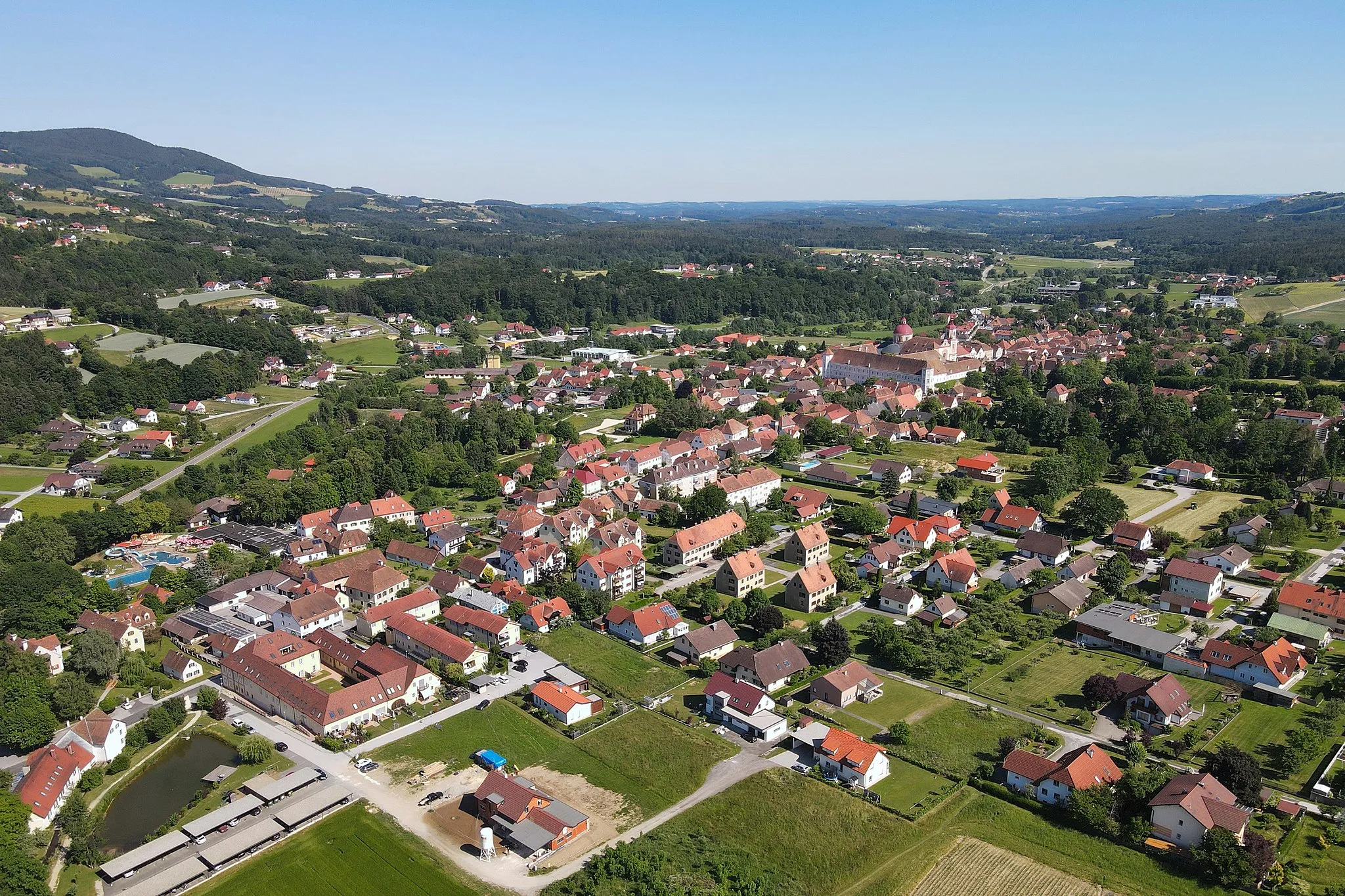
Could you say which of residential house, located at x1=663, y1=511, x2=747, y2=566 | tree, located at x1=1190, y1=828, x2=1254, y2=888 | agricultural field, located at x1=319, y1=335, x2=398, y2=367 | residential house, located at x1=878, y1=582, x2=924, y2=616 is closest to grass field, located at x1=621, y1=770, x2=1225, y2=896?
tree, located at x1=1190, y1=828, x2=1254, y2=888

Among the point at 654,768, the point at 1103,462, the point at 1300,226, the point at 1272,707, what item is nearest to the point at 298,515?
the point at 654,768

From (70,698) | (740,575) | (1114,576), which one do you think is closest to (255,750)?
(70,698)

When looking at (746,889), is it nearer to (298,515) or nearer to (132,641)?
(132,641)

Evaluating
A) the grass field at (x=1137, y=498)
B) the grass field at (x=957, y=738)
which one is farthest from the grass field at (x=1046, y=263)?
the grass field at (x=957, y=738)

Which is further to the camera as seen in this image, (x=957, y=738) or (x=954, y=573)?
(x=954, y=573)

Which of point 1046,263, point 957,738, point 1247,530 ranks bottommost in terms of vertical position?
point 957,738

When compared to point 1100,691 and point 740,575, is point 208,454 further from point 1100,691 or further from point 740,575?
A: point 1100,691

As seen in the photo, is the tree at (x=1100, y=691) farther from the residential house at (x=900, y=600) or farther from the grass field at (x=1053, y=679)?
the residential house at (x=900, y=600)
